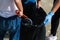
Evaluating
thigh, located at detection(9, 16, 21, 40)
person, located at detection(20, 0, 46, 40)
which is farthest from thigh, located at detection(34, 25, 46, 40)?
thigh, located at detection(9, 16, 21, 40)

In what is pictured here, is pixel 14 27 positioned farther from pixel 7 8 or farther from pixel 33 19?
pixel 33 19

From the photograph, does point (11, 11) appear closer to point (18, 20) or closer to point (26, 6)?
point (18, 20)

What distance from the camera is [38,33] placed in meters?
3.54

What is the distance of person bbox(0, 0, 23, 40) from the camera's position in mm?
3207

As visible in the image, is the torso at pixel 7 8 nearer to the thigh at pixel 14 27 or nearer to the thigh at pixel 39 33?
the thigh at pixel 14 27

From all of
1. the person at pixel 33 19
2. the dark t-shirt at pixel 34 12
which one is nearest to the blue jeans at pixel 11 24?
the person at pixel 33 19

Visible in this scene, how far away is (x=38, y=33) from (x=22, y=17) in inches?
15.0

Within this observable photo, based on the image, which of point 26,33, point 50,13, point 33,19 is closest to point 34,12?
point 33,19

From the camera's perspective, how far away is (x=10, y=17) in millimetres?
3293

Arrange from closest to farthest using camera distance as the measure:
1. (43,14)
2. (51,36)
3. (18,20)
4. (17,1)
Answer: (17,1) → (18,20) → (43,14) → (51,36)

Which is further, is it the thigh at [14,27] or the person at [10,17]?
the thigh at [14,27]

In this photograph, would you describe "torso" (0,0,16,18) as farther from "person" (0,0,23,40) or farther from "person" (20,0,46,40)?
"person" (20,0,46,40)

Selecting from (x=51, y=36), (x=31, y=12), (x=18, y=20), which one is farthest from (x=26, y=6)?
(x=51, y=36)

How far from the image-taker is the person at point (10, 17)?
3207mm
